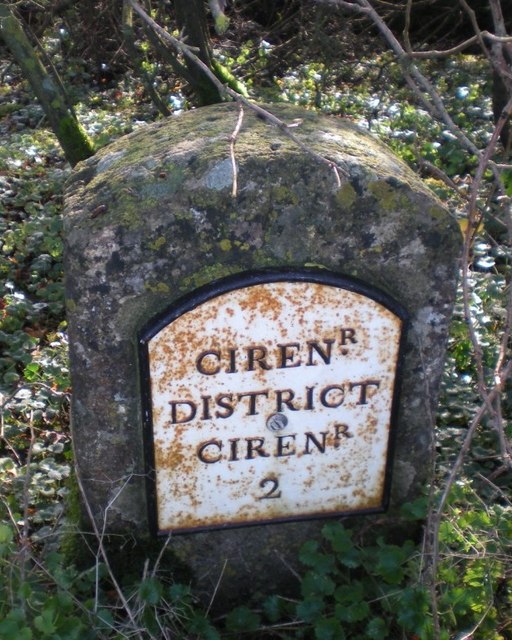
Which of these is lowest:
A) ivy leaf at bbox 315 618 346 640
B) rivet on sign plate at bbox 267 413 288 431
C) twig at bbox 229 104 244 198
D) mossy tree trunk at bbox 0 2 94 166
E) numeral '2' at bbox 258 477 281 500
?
ivy leaf at bbox 315 618 346 640

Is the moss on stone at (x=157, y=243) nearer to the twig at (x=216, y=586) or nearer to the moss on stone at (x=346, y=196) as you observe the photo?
the moss on stone at (x=346, y=196)

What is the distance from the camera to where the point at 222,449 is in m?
2.03

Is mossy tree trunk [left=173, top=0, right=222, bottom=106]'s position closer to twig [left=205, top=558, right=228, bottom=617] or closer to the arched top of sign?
the arched top of sign

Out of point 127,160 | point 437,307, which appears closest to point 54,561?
point 127,160

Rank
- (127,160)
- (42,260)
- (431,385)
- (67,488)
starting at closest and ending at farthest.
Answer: (127,160)
(431,385)
(67,488)
(42,260)

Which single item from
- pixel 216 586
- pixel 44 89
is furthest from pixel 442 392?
pixel 44 89

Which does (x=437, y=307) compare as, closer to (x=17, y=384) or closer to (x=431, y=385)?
(x=431, y=385)

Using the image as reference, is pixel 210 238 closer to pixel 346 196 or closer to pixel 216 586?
pixel 346 196

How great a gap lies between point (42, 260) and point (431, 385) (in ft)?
7.19

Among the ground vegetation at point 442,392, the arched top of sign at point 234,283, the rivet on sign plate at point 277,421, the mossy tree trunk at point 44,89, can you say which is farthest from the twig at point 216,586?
the mossy tree trunk at point 44,89

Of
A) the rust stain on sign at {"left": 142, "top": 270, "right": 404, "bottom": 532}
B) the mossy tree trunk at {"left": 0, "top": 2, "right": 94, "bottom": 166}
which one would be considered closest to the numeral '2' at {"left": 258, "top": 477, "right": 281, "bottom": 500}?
the rust stain on sign at {"left": 142, "top": 270, "right": 404, "bottom": 532}

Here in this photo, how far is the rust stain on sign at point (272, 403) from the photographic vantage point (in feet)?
6.11

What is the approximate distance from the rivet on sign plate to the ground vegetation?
13.0 inches

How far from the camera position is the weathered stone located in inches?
69.6
